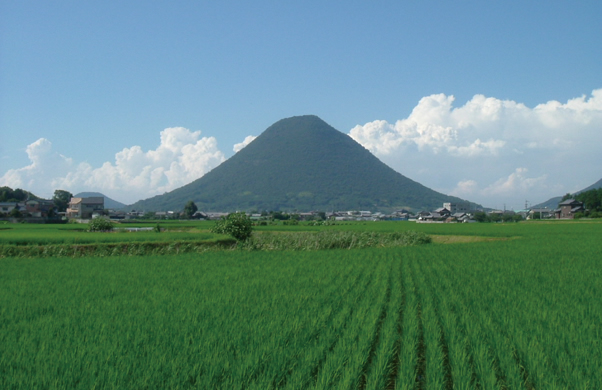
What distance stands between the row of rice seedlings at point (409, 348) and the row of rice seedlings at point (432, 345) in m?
0.14

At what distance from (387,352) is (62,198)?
121699mm

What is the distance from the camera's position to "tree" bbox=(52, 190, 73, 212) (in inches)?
4188

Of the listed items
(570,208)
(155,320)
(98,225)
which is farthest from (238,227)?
(570,208)

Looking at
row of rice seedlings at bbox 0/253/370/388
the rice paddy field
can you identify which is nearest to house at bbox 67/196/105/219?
row of rice seedlings at bbox 0/253/370/388

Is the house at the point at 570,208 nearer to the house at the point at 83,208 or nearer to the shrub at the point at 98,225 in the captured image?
the shrub at the point at 98,225

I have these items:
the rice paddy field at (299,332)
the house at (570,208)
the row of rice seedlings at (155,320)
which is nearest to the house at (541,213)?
the house at (570,208)

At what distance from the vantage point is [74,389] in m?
4.29

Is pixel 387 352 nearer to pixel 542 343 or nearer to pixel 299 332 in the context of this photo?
pixel 299 332

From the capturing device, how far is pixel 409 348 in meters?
5.54

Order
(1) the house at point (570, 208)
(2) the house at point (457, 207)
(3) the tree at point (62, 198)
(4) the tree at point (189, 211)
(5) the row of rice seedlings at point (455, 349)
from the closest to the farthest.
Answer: (5) the row of rice seedlings at point (455, 349), (1) the house at point (570, 208), (4) the tree at point (189, 211), (3) the tree at point (62, 198), (2) the house at point (457, 207)

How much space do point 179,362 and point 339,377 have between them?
1767mm

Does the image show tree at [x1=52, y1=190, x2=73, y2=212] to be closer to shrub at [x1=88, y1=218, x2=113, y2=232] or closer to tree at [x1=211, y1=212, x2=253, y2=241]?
shrub at [x1=88, y1=218, x2=113, y2=232]

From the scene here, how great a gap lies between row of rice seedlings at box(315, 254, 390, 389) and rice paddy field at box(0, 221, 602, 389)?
23 mm

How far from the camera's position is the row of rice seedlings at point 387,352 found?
4645 mm
